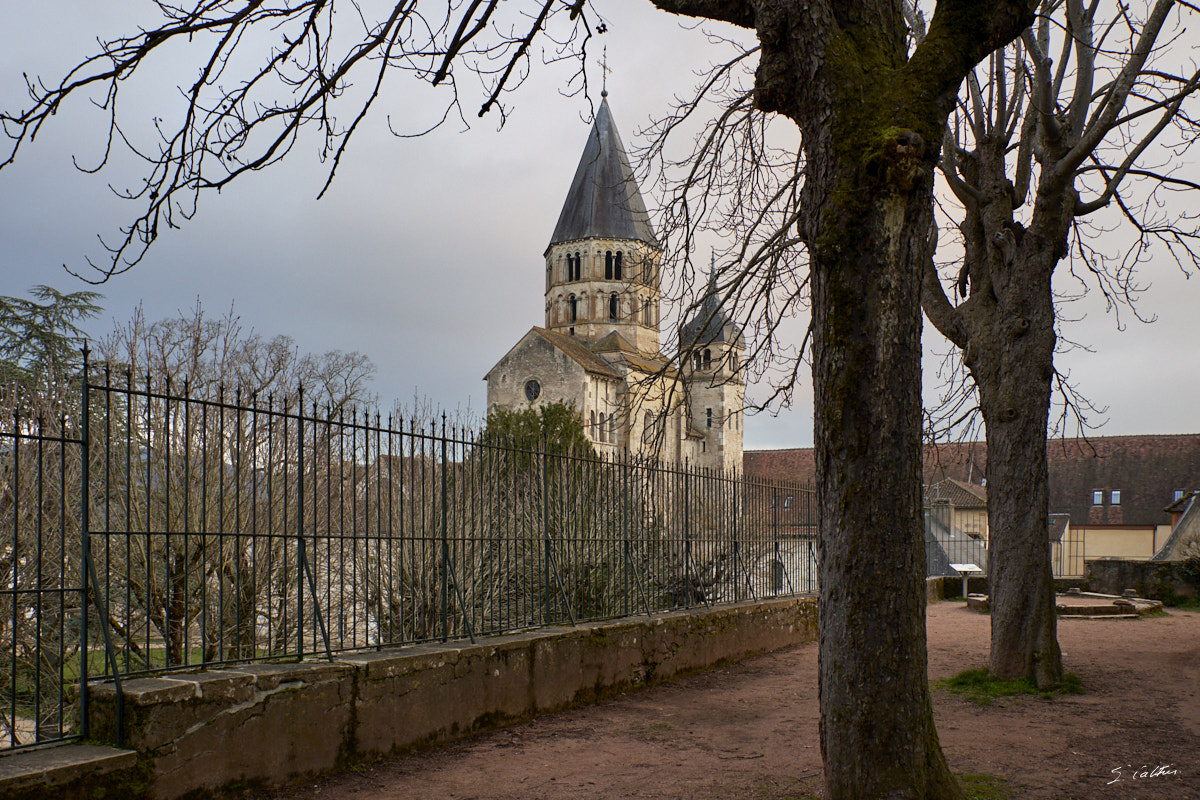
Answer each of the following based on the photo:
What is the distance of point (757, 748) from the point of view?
6875mm

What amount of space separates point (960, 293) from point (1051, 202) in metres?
3.63

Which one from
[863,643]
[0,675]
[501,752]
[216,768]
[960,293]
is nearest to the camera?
[863,643]

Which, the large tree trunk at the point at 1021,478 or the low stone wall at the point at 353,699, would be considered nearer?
the low stone wall at the point at 353,699

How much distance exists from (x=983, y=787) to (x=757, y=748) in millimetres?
1713

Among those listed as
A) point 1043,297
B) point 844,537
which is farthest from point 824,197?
point 1043,297

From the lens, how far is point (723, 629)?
10922 millimetres

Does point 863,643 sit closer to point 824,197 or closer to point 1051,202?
point 824,197

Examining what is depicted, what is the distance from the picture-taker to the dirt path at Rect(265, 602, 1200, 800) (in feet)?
18.8

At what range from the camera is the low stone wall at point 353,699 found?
4.95 m

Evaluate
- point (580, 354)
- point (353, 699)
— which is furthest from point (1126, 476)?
point (353, 699)

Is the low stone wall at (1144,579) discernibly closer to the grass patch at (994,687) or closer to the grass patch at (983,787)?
the grass patch at (994,687)

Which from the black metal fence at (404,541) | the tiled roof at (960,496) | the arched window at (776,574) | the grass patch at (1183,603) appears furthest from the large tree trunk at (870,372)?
the tiled roof at (960,496)

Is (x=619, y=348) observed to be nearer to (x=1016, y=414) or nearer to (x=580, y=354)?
(x=580, y=354)

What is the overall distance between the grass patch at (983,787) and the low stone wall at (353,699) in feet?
10.8
